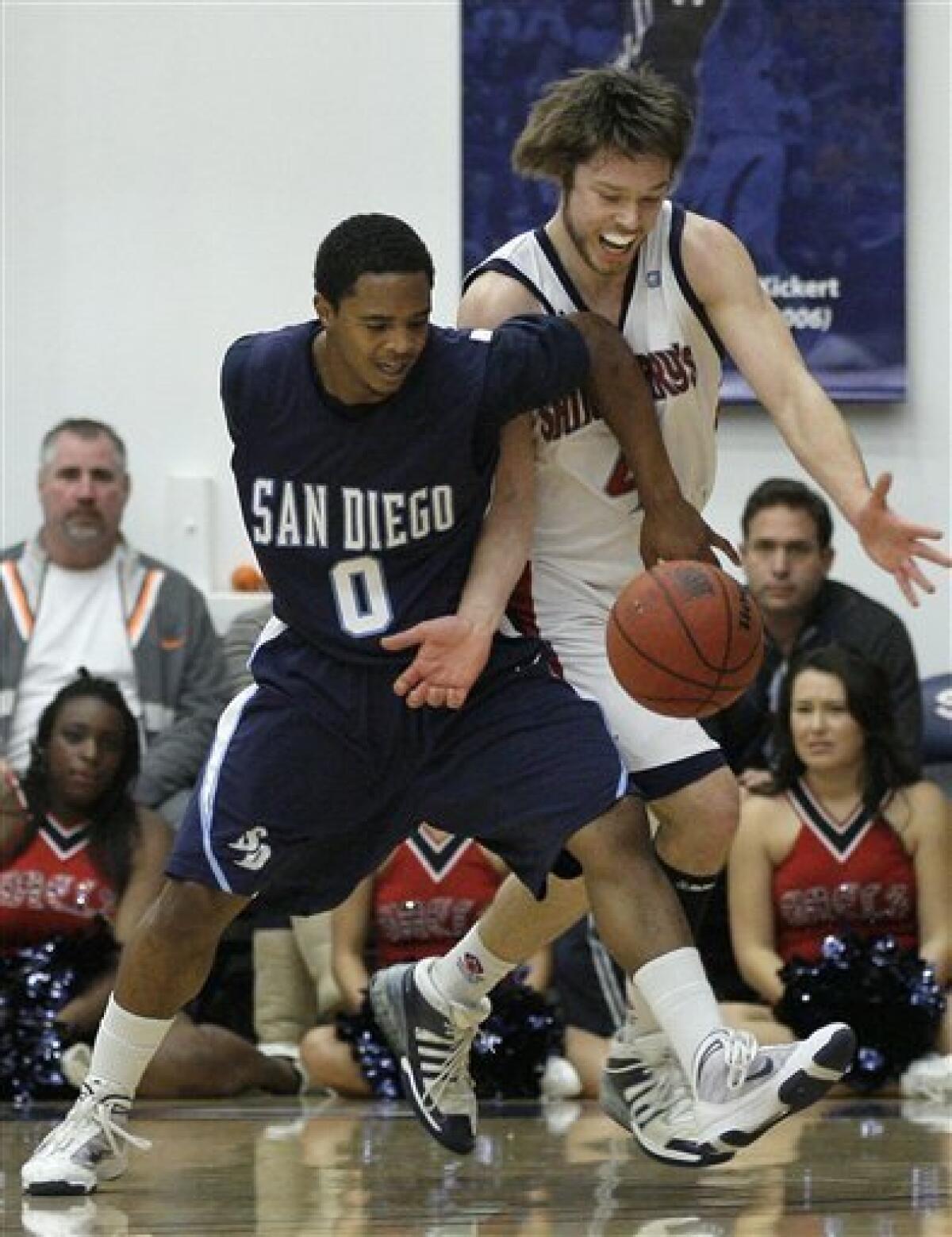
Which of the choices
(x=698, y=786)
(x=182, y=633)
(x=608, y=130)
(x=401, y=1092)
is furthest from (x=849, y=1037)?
(x=182, y=633)

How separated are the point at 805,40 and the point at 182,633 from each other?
2.99 m

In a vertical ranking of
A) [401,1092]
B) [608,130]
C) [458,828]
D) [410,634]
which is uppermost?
[608,130]

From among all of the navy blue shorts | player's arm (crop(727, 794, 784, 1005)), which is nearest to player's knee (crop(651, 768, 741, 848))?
the navy blue shorts

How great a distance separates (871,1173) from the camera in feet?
15.8

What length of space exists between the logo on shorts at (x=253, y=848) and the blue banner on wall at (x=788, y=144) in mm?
4799

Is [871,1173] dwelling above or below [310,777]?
below

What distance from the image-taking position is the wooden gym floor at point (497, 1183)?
4.11 m

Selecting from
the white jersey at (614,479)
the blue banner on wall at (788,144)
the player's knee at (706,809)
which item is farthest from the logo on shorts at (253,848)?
the blue banner on wall at (788,144)

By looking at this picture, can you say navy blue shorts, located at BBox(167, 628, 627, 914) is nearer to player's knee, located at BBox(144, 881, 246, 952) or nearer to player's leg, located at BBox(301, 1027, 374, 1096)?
player's knee, located at BBox(144, 881, 246, 952)

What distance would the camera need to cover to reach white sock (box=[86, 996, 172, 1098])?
15.4 ft

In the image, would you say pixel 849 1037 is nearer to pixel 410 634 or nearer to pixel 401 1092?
pixel 410 634

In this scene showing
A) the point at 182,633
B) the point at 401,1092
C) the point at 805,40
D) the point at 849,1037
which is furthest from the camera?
the point at 805,40

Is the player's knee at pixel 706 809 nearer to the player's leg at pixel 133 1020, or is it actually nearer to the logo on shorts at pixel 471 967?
the logo on shorts at pixel 471 967

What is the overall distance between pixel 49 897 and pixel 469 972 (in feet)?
7.95
